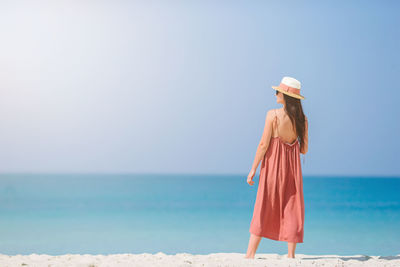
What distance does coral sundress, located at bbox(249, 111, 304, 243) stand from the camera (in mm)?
4848

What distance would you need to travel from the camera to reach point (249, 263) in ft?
14.3

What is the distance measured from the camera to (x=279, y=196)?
16.1 feet

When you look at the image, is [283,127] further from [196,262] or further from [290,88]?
[196,262]

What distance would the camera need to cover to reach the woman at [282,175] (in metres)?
4.83

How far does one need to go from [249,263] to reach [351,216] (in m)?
11.1

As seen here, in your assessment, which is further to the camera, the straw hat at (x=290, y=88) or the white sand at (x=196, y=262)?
the straw hat at (x=290, y=88)

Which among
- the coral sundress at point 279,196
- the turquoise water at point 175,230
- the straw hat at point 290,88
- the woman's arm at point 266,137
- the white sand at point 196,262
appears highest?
the straw hat at point 290,88

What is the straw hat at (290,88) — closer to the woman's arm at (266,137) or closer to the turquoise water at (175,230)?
the woman's arm at (266,137)

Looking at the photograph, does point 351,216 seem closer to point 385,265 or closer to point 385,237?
point 385,237

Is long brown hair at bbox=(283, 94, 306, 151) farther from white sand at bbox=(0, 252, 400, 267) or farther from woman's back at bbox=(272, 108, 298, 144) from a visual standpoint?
white sand at bbox=(0, 252, 400, 267)

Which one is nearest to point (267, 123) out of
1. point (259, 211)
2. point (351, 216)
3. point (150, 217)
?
point (259, 211)

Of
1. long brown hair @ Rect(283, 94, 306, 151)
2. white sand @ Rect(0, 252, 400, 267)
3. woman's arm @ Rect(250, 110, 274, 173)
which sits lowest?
white sand @ Rect(0, 252, 400, 267)

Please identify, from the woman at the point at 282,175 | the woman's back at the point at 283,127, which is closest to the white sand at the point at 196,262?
the woman at the point at 282,175


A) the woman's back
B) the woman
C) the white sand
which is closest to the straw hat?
the woman
